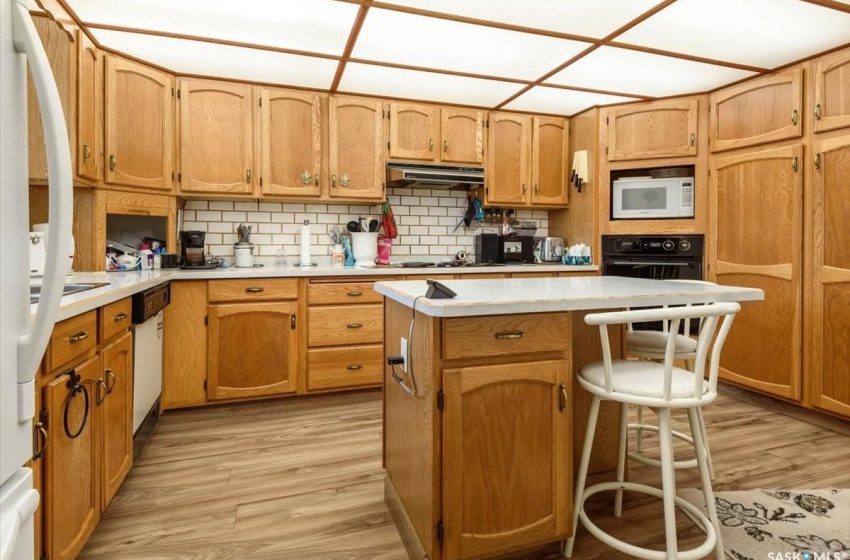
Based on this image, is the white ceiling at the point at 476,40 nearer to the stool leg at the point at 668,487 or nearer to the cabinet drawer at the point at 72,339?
the cabinet drawer at the point at 72,339

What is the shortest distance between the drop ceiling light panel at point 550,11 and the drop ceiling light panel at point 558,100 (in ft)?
3.11

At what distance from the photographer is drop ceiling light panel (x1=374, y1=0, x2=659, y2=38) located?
230 cm

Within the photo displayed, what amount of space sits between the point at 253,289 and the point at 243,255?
50 centimetres

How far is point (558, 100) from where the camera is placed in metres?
3.73

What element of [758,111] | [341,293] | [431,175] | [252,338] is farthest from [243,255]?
[758,111]

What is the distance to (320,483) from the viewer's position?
6.90ft

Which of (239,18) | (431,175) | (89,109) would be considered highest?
(239,18)

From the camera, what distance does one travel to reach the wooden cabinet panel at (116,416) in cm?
168

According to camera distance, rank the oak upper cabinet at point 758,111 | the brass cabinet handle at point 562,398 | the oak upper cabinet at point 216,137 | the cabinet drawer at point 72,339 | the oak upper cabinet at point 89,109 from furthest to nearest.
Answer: the oak upper cabinet at point 216,137
the oak upper cabinet at point 758,111
the oak upper cabinet at point 89,109
the brass cabinet handle at point 562,398
the cabinet drawer at point 72,339

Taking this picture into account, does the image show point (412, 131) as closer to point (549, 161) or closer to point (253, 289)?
point (549, 161)

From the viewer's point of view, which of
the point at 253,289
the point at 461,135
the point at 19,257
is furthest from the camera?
the point at 461,135

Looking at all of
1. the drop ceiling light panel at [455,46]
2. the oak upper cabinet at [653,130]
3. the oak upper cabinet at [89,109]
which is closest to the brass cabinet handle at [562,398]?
the drop ceiling light panel at [455,46]

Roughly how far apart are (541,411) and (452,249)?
2.81 metres

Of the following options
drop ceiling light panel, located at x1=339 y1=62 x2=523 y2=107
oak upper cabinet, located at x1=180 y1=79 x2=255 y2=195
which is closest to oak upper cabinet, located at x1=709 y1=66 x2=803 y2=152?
drop ceiling light panel, located at x1=339 y1=62 x2=523 y2=107
